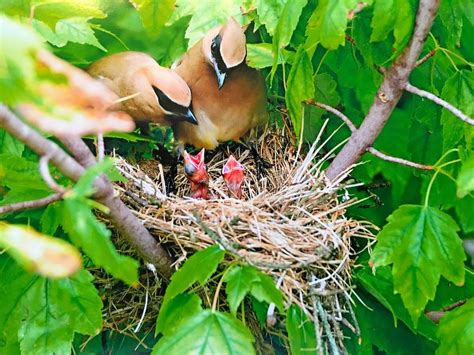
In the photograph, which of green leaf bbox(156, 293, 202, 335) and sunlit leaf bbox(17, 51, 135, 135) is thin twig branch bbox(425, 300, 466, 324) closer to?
green leaf bbox(156, 293, 202, 335)

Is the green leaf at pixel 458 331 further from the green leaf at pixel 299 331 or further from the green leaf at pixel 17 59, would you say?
the green leaf at pixel 17 59

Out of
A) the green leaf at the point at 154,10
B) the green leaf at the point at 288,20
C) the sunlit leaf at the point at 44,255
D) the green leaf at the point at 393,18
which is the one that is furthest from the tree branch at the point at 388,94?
the sunlit leaf at the point at 44,255

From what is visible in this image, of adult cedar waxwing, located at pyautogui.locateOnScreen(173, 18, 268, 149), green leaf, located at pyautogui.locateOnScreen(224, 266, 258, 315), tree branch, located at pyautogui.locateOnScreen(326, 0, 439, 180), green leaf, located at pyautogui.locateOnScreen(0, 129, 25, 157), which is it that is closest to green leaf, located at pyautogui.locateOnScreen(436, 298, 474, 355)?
tree branch, located at pyautogui.locateOnScreen(326, 0, 439, 180)

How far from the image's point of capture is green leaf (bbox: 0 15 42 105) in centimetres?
84

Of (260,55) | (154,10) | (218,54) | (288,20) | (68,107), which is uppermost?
(68,107)

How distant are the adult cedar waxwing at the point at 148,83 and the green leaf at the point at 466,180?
923mm

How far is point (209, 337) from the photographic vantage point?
1534mm

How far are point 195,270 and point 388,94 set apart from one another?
0.60 metres

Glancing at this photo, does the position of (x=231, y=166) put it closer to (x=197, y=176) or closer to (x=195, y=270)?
(x=197, y=176)

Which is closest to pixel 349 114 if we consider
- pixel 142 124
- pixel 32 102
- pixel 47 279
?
pixel 142 124

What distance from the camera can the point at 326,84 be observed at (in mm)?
2318

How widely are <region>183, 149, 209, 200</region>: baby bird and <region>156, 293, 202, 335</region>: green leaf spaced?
0.60 meters

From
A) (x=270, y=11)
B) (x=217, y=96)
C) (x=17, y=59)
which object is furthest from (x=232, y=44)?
(x=17, y=59)

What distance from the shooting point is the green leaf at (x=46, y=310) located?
5.74ft
